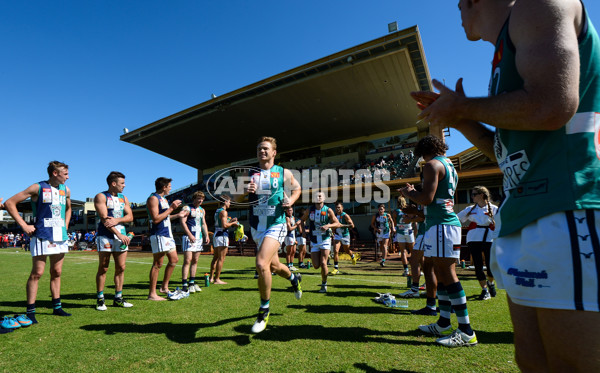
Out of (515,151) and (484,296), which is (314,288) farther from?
(515,151)

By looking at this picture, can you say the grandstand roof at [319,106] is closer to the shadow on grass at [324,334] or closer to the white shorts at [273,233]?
the white shorts at [273,233]

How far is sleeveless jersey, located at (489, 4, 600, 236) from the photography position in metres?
0.99

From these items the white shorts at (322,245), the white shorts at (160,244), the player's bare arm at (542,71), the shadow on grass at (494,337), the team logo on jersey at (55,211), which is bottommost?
the shadow on grass at (494,337)

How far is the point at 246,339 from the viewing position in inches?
136

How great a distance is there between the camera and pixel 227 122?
31.5 meters

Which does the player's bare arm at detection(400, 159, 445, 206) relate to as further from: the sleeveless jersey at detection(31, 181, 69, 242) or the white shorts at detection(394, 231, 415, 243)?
the white shorts at detection(394, 231, 415, 243)

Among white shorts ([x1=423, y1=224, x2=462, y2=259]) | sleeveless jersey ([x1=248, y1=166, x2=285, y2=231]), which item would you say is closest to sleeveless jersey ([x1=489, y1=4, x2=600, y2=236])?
white shorts ([x1=423, y1=224, x2=462, y2=259])

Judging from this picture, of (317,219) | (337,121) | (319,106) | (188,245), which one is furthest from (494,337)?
(337,121)

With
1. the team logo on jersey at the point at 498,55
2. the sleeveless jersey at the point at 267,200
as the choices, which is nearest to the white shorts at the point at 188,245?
the sleeveless jersey at the point at 267,200

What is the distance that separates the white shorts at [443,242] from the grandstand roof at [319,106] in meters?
18.6

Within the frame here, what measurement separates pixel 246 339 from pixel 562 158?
3.45 metres

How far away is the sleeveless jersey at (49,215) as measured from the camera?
4.61m

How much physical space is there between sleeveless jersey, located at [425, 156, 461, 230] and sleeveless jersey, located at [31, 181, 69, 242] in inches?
Answer: 222

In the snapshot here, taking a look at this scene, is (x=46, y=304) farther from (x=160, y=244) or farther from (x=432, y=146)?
(x=432, y=146)
